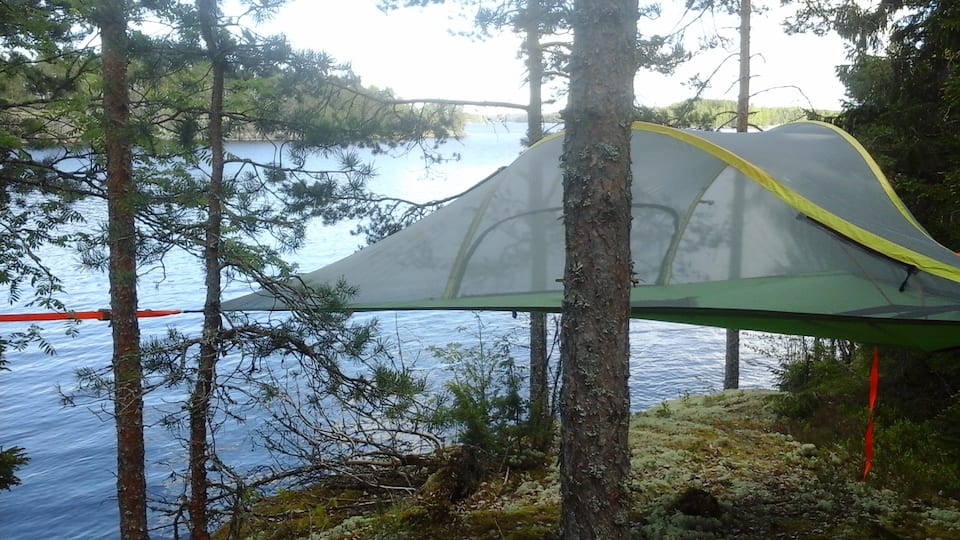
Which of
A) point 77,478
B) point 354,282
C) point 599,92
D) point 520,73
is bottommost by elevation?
point 77,478

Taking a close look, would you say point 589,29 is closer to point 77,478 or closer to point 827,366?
point 827,366

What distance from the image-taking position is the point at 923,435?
171 inches

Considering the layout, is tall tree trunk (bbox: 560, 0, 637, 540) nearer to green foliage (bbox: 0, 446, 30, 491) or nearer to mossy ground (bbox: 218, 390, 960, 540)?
mossy ground (bbox: 218, 390, 960, 540)

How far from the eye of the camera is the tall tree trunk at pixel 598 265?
2240 mm

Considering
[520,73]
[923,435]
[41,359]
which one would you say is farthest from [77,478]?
[923,435]

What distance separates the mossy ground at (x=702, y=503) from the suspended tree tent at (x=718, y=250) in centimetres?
100

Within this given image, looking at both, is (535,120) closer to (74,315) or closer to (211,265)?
(211,265)

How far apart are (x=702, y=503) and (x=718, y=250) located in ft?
4.32

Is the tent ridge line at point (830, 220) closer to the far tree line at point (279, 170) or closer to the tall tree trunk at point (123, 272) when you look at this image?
the far tree line at point (279, 170)

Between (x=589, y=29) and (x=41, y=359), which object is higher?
(x=589, y=29)

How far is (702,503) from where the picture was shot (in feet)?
11.2

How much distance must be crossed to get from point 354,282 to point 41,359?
9.15 m

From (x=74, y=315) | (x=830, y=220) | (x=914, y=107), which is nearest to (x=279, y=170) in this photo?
(x=74, y=315)

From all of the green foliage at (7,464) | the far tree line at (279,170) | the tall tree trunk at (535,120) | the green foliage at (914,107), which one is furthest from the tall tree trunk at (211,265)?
the green foliage at (914,107)
